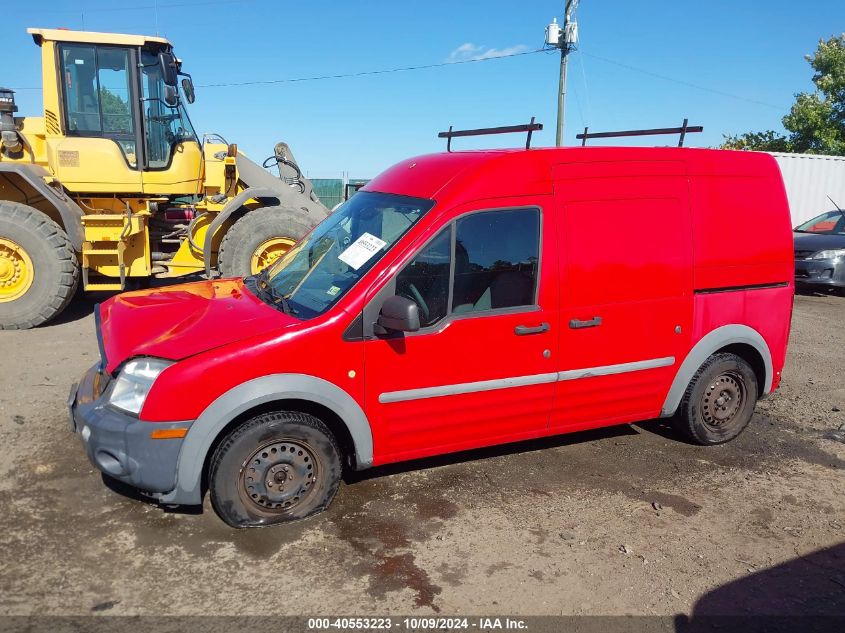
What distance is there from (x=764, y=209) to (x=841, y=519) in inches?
83.9

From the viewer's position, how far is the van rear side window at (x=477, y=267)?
3.72m

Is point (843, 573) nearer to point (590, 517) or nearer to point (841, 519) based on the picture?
point (841, 519)

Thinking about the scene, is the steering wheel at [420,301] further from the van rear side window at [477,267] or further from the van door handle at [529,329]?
the van door handle at [529,329]

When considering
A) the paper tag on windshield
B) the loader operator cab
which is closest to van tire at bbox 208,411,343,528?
the paper tag on windshield

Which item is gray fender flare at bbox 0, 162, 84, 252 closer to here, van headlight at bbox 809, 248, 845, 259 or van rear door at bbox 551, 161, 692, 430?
van rear door at bbox 551, 161, 692, 430

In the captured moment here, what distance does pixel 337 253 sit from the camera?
4.05m

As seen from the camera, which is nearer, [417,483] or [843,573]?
[843,573]

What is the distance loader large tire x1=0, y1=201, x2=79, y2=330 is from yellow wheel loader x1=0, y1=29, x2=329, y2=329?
12 mm

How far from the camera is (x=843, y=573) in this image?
Answer: 11.1ft

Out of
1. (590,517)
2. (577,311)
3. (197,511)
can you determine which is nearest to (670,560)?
(590,517)

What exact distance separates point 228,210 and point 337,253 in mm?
4924

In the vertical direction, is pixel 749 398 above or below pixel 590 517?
above

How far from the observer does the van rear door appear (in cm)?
408

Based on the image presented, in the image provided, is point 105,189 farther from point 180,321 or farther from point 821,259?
point 821,259
